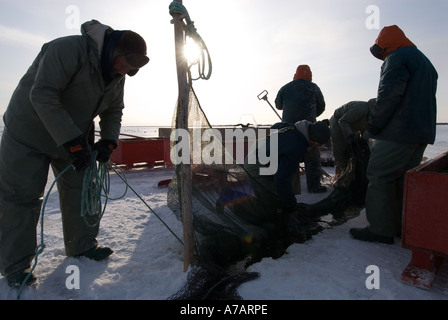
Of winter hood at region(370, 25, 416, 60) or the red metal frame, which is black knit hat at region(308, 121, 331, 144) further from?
the red metal frame

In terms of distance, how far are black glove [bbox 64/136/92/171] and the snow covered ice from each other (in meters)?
0.88

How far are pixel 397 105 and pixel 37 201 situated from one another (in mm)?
3053

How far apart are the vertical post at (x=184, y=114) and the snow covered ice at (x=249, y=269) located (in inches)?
8.8

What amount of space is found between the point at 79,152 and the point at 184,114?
2.46 ft

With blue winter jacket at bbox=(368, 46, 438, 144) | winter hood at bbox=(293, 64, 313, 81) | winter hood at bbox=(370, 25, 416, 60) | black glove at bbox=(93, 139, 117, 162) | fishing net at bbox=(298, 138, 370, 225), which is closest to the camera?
black glove at bbox=(93, 139, 117, 162)

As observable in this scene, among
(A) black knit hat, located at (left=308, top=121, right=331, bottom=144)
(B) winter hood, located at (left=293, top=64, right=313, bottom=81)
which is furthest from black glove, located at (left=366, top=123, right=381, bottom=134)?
(B) winter hood, located at (left=293, top=64, right=313, bottom=81)

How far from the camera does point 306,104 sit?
5055 mm

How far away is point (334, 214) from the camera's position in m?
3.70

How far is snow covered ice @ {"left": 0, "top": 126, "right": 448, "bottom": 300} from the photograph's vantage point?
2.07 meters

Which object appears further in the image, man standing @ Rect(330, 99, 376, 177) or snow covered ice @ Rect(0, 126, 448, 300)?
man standing @ Rect(330, 99, 376, 177)

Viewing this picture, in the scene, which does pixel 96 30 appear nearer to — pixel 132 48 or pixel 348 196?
pixel 132 48

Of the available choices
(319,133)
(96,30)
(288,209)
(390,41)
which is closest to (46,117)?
(96,30)

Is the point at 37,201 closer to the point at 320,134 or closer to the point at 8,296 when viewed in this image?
the point at 8,296

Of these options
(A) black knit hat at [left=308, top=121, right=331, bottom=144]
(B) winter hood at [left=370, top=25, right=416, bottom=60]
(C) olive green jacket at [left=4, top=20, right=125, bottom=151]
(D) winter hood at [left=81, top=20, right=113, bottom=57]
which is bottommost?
(A) black knit hat at [left=308, top=121, right=331, bottom=144]
